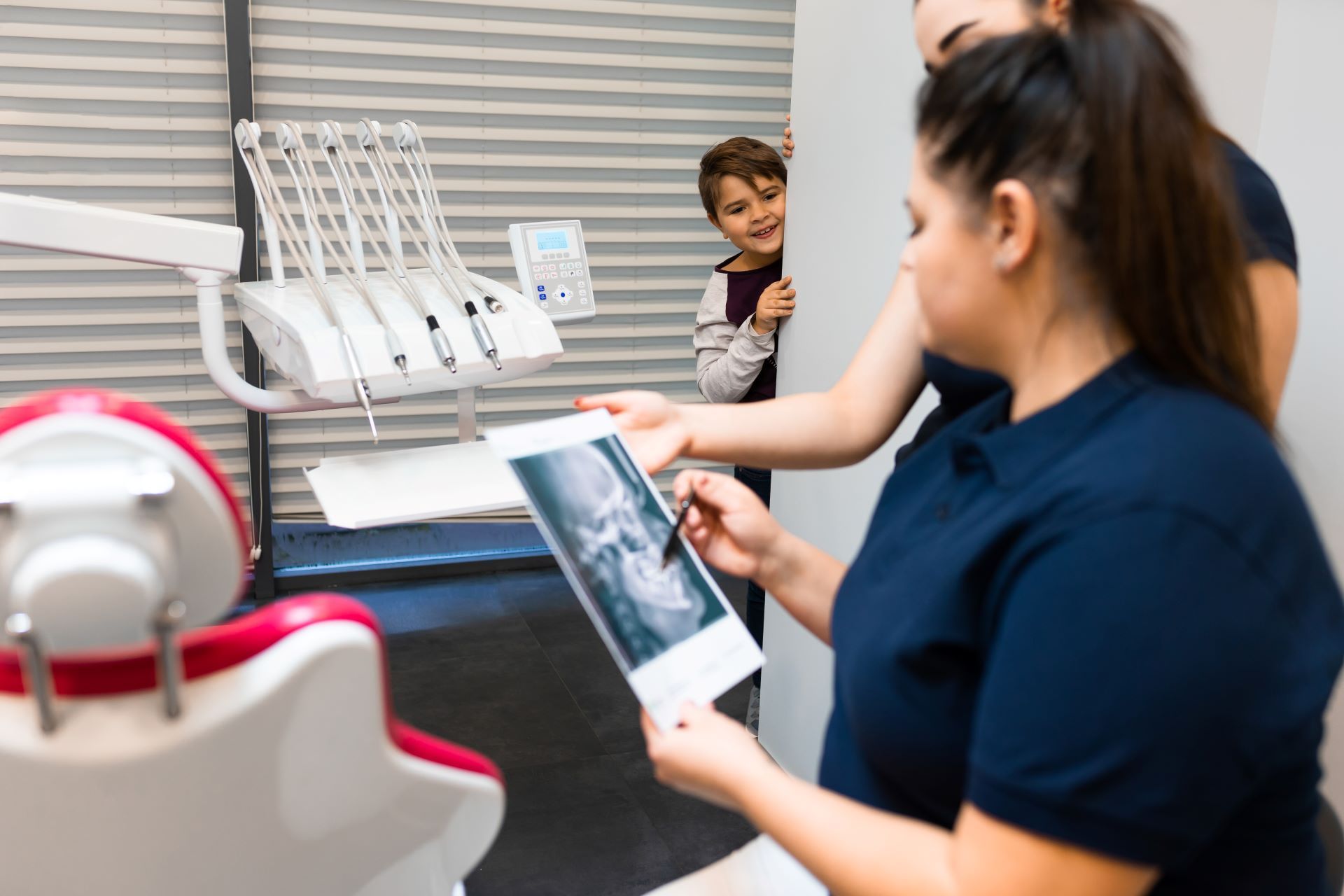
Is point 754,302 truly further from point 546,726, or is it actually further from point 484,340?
point 546,726

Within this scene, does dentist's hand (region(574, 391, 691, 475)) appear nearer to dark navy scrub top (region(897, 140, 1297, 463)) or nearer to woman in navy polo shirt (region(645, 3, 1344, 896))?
dark navy scrub top (region(897, 140, 1297, 463))

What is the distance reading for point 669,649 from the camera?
1.02 m

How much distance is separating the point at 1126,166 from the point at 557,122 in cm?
317

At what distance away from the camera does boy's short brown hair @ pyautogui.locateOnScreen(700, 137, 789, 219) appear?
2.80m

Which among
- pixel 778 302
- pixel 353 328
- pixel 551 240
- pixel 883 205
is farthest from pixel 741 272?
pixel 353 328

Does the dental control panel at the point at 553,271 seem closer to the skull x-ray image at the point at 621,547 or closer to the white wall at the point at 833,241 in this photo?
the white wall at the point at 833,241

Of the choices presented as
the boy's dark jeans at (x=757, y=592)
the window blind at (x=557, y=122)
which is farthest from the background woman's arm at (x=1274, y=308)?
the window blind at (x=557, y=122)

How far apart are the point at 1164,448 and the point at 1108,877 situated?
0.28m

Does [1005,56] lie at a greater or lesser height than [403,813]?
greater

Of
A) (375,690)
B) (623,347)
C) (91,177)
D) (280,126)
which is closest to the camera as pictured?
(375,690)

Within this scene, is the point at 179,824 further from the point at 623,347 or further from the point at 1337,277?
the point at 623,347

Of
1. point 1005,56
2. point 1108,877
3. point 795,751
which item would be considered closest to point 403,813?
point 1108,877

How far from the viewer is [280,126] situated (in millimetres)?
2365

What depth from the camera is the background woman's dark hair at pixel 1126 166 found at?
747 mm
